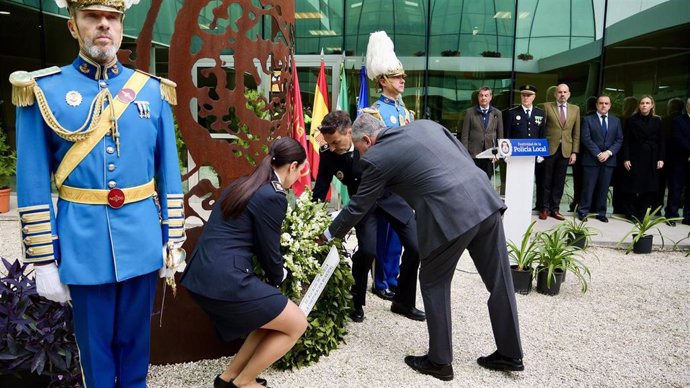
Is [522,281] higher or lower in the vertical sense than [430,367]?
higher

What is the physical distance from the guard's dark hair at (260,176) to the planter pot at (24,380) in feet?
3.90

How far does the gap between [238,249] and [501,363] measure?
1.78 meters

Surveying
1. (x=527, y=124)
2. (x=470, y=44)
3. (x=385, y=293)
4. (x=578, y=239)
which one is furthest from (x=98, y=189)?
(x=470, y=44)

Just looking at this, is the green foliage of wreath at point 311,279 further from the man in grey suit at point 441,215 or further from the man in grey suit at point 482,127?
the man in grey suit at point 482,127

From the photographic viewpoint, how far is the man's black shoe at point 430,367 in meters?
3.15

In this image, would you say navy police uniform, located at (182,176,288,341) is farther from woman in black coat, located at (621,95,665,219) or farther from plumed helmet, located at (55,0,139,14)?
woman in black coat, located at (621,95,665,219)

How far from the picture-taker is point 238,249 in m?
2.60

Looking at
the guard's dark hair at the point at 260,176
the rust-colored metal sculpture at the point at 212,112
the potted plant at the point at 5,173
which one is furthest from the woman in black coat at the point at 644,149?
the potted plant at the point at 5,173

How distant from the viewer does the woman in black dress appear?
2.56 meters

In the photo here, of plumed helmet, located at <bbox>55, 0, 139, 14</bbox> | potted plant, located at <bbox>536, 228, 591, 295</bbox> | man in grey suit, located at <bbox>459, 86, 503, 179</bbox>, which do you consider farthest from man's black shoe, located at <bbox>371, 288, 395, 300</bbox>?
man in grey suit, located at <bbox>459, 86, 503, 179</bbox>

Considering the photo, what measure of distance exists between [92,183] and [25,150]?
24 centimetres

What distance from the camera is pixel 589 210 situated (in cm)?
819

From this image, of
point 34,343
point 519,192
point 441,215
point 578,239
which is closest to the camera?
Result: point 34,343

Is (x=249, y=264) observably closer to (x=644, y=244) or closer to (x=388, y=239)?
Result: (x=388, y=239)
